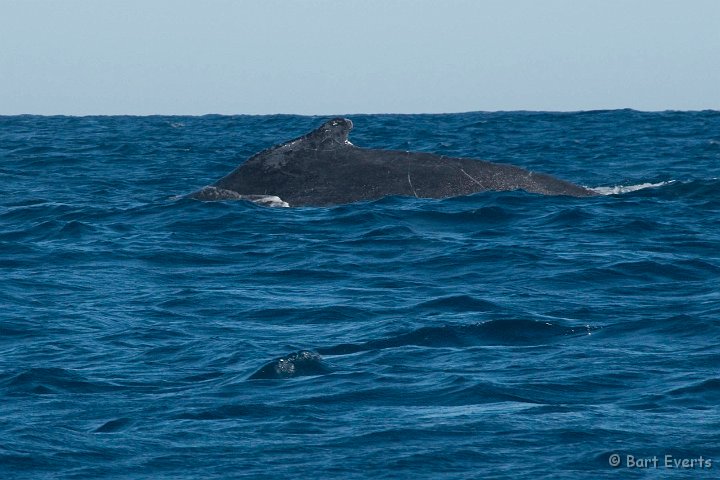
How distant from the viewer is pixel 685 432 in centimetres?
784

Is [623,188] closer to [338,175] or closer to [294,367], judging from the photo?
[338,175]

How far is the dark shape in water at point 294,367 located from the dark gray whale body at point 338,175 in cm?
872

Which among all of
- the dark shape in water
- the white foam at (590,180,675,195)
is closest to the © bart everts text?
the dark shape in water

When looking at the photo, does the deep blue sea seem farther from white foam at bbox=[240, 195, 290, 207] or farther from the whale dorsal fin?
the whale dorsal fin

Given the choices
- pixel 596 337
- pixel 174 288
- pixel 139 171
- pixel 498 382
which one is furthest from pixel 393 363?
pixel 139 171

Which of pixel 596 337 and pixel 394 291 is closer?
pixel 596 337

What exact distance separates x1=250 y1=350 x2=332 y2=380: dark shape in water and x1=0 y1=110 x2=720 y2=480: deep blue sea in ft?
0.09

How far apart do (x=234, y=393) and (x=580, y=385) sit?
97.1 inches

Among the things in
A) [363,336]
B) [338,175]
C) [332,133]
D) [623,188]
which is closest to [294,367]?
[363,336]

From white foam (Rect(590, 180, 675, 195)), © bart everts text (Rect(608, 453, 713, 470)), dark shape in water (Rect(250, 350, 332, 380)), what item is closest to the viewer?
© bart everts text (Rect(608, 453, 713, 470))

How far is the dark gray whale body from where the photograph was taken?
1875 cm

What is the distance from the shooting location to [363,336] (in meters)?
11.0

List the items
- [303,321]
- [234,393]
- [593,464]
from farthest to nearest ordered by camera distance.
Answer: [303,321] < [234,393] < [593,464]

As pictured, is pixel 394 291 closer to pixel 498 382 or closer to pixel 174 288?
pixel 174 288
